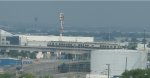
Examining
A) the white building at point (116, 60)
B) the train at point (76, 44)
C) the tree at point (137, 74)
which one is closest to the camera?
the tree at point (137, 74)

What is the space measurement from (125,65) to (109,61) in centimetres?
140

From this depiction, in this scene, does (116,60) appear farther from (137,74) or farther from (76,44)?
(76,44)

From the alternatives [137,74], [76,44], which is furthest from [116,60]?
[76,44]

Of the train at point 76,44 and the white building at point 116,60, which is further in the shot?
the train at point 76,44

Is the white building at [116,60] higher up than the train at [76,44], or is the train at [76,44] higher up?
the train at [76,44]

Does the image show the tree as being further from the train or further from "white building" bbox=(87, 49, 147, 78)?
the train

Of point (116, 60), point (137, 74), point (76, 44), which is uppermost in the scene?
point (76, 44)

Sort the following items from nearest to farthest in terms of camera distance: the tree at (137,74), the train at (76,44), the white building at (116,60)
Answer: the tree at (137,74)
the white building at (116,60)
the train at (76,44)

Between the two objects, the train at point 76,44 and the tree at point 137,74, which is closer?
the tree at point 137,74

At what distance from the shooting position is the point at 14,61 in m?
63.0

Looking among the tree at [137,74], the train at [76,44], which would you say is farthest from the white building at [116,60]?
the train at [76,44]

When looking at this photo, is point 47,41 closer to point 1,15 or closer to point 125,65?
point 125,65

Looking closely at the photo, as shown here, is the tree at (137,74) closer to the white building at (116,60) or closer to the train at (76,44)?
the white building at (116,60)

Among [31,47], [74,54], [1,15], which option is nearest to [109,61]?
[74,54]
